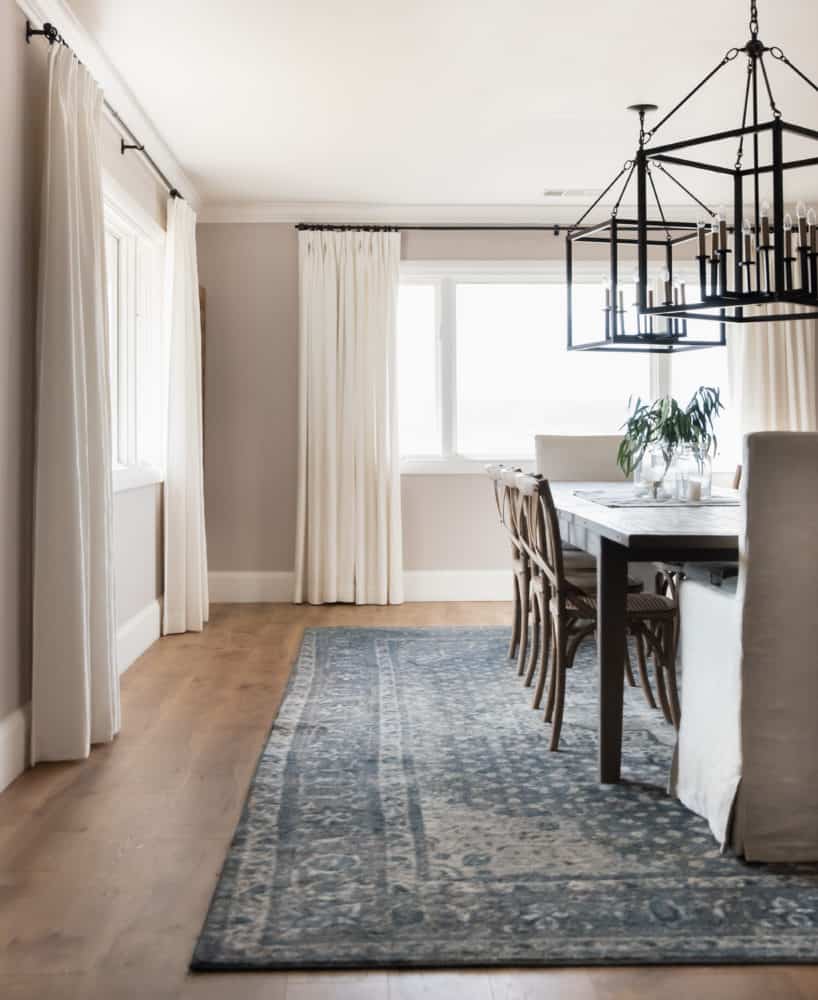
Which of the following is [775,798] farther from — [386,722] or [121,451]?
[121,451]

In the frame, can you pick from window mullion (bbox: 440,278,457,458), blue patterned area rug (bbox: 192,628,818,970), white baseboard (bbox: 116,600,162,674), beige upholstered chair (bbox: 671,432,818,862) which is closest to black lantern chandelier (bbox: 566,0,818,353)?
beige upholstered chair (bbox: 671,432,818,862)

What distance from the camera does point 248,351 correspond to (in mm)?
6109

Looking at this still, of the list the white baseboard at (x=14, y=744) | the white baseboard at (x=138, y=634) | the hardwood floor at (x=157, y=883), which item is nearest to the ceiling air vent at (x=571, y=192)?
the white baseboard at (x=138, y=634)

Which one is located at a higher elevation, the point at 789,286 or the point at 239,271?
the point at 239,271

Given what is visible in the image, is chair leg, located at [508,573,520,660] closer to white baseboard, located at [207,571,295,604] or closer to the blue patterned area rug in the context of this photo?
the blue patterned area rug

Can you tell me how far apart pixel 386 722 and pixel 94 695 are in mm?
1031

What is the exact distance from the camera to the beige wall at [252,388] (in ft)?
20.0

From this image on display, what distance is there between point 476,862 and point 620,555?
3.40ft

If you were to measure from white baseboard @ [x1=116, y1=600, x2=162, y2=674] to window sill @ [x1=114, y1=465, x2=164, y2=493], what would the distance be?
63cm

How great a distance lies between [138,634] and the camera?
461 centimetres

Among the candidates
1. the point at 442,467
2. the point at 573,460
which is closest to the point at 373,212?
the point at 442,467

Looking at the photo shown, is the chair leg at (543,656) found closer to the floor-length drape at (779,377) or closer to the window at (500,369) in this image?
the window at (500,369)

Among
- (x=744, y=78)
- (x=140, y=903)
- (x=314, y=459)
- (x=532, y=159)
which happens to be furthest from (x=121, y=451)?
(x=744, y=78)

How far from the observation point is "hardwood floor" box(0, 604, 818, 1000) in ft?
5.78
